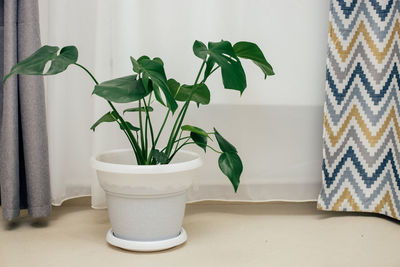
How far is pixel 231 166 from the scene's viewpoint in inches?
48.1

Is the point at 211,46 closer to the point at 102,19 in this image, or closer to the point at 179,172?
the point at 179,172

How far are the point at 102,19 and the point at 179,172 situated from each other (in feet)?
1.97

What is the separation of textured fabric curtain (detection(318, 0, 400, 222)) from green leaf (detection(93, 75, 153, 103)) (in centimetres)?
69

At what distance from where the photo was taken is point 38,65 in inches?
43.9

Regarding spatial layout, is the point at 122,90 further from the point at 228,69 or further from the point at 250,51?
the point at 250,51

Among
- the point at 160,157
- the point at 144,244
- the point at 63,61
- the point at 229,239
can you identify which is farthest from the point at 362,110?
the point at 63,61

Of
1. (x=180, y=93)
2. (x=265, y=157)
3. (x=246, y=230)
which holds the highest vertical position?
(x=180, y=93)

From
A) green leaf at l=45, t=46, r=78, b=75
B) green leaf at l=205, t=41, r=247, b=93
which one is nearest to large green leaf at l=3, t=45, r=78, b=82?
green leaf at l=45, t=46, r=78, b=75

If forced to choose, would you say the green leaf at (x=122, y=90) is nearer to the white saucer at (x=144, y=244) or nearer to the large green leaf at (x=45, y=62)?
the large green leaf at (x=45, y=62)

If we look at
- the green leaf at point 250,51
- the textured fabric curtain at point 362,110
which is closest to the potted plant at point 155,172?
the green leaf at point 250,51

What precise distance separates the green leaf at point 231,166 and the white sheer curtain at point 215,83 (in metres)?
0.39

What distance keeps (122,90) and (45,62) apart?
0.19 meters

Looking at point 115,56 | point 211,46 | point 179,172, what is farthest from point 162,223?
point 115,56

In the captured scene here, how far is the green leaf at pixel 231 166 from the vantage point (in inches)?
47.7
